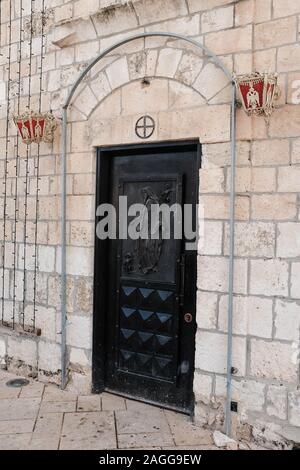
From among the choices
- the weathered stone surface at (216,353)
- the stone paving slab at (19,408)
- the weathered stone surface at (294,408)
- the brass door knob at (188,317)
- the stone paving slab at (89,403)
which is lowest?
the stone paving slab at (19,408)

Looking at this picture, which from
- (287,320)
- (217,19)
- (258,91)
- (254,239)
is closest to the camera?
(258,91)

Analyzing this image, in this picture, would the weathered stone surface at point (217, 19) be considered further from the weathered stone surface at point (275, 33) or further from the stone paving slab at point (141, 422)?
the stone paving slab at point (141, 422)

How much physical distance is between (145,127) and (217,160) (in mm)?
732

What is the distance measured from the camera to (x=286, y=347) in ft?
9.59

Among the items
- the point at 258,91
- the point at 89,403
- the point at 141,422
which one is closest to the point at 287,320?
the point at 141,422

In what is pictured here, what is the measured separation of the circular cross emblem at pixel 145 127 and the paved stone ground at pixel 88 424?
2327mm

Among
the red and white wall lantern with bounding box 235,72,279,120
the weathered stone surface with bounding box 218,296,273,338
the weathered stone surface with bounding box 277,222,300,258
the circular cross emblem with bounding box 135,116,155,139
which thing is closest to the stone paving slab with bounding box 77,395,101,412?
the weathered stone surface with bounding box 218,296,273,338

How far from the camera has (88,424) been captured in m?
3.28

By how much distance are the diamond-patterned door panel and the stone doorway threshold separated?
327mm

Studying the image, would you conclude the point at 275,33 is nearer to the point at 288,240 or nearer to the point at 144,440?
the point at 288,240

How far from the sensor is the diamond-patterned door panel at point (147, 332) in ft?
11.8

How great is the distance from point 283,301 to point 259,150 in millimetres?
1090

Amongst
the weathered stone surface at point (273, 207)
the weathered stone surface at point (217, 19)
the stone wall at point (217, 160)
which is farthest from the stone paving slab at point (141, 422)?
the weathered stone surface at point (217, 19)

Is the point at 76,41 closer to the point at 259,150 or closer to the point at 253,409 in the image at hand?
the point at 259,150
